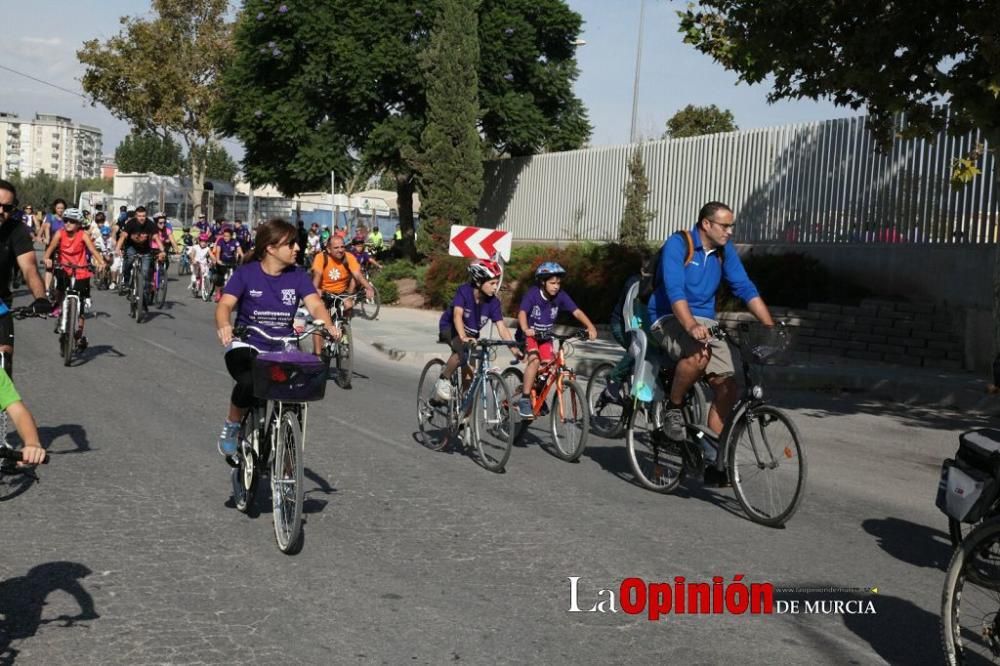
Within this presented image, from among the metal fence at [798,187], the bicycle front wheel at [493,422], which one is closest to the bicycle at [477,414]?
the bicycle front wheel at [493,422]

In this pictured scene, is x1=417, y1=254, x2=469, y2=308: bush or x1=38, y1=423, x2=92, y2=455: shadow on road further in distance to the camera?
x1=417, y1=254, x2=469, y2=308: bush

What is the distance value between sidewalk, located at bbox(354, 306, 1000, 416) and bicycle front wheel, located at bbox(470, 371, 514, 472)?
4.70m

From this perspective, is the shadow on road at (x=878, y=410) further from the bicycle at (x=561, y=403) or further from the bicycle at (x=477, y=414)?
the bicycle at (x=477, y=414)

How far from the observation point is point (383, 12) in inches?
1425

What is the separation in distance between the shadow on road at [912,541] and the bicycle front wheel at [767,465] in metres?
0.62

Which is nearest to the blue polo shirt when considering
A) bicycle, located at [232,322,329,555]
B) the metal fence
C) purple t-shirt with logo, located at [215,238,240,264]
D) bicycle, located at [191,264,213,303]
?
bicycle, located at [232,322,329,555]

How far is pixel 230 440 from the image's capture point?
712 cm

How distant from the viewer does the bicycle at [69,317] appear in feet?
47.5

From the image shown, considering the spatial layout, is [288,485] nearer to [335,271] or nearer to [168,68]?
[335,271]

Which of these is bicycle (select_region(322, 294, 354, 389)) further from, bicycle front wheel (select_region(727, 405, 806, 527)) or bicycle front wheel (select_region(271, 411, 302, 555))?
bicycle front wheel (select_region(271, 411, 302, 555))

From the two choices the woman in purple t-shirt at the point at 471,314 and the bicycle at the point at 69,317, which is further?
the bicycle at the point at 69,317

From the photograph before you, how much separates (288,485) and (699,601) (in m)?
2.24

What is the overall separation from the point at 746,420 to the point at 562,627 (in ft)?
8.82

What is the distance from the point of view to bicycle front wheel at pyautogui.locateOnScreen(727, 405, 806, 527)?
280 inches
